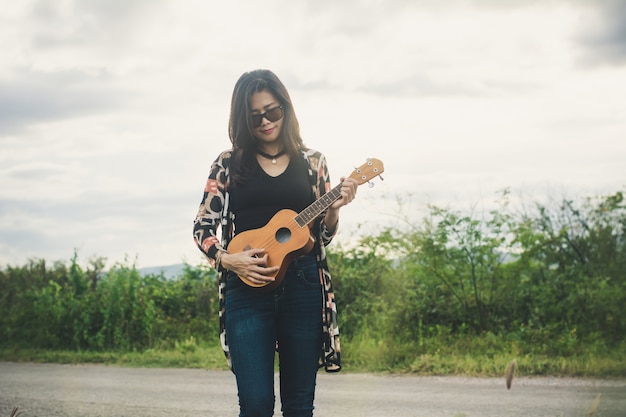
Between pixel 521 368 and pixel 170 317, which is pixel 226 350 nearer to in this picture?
pixel 521 368

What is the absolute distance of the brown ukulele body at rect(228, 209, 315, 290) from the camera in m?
3.45

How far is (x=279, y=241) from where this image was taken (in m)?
3.49

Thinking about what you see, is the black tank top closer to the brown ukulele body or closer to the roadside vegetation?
the brown ukulele body

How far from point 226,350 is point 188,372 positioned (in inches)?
271

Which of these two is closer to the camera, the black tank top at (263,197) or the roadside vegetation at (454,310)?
the black tank top at (263,197)

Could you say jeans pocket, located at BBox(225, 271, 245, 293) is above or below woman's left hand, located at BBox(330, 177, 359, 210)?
below

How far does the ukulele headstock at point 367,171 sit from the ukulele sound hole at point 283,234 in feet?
1.70

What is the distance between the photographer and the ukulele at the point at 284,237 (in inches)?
136

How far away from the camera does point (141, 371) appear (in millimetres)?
10484

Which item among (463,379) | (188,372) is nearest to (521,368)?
(463,379)

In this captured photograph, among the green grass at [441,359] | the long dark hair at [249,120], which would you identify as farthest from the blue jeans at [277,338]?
the green grass at [441,359]

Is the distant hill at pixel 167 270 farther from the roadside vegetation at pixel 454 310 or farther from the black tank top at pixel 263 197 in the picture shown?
the black tank top at pixel 263 197

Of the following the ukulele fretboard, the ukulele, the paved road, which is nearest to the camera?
the ukulele

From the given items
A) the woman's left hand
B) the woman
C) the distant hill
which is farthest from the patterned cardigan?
the distant hill
